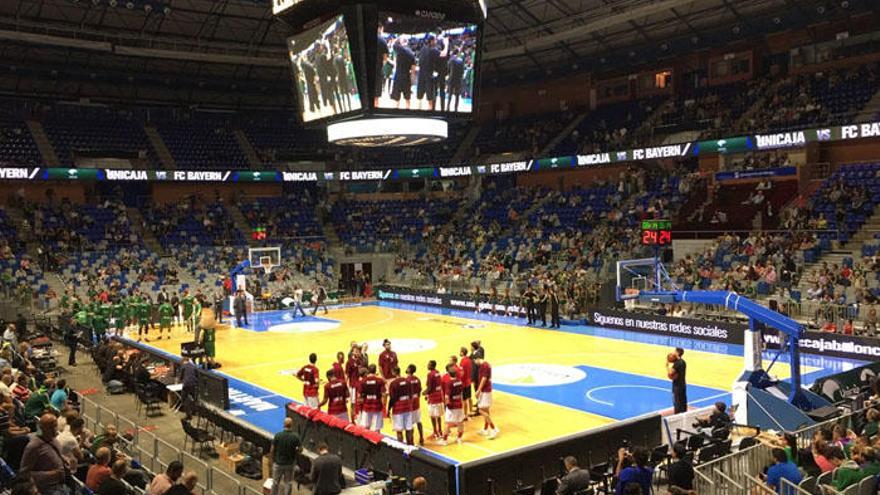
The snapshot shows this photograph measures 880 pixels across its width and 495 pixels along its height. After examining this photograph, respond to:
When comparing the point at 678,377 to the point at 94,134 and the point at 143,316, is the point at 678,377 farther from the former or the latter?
the point at 94,134

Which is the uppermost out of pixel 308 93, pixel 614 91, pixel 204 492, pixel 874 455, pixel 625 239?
pixel 614 91

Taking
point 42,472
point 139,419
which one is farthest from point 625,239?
point 42,472

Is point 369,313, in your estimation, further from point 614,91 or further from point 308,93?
point 614,91

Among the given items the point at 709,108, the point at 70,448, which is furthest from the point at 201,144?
the point at 70,448

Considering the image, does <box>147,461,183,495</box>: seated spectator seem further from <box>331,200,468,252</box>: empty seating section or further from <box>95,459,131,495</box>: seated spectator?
<box>331,200,468,252</box>: empty seating section

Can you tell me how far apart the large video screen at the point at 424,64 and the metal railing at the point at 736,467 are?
13.0 metres

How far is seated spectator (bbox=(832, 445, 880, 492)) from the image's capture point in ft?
26.0

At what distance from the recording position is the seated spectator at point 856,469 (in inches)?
312

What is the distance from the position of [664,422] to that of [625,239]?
2220cm

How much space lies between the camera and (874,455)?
325 inches

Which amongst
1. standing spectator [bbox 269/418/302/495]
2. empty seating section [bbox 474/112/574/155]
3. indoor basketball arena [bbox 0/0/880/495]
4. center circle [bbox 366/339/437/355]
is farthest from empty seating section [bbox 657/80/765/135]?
standing spectator [bbox 269/418/302/495]

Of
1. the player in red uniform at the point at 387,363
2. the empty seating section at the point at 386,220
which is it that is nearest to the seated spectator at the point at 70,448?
the player in red uniform at the point at 387,363

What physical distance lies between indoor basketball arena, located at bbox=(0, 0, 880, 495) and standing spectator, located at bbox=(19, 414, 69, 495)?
3 centimetres

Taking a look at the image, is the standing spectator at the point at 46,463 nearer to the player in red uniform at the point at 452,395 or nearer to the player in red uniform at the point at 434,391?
the player in red uniform at the point at 434,391
